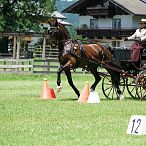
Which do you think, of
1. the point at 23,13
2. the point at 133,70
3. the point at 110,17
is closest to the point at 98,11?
the point at 110,17

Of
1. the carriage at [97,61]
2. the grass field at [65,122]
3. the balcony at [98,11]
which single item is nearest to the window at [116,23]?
the balcony at [98,11]

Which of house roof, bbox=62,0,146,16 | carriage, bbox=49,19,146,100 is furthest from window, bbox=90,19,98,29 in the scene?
carriage, bbox=49,19,146,100

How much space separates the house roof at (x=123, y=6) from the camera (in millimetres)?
70562

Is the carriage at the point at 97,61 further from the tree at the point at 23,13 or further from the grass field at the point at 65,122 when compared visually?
the tree at the point at 23,13

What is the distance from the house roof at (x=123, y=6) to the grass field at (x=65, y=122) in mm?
54280

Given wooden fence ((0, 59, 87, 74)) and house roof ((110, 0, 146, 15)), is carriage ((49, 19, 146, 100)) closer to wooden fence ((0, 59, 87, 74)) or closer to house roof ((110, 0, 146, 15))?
wooden fence ((0, 59, 87, 74))

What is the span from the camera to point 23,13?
65812 millimetres

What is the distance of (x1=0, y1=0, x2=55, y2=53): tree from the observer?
65625mm

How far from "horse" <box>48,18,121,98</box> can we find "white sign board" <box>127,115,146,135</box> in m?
7.43

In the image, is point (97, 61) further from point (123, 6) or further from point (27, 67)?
point (123, 6)

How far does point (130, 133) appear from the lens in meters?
10.0

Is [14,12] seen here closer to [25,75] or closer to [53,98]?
[25,75]

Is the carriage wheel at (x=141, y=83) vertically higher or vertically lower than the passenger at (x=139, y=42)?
lower

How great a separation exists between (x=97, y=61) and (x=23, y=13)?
4870 centimetres
